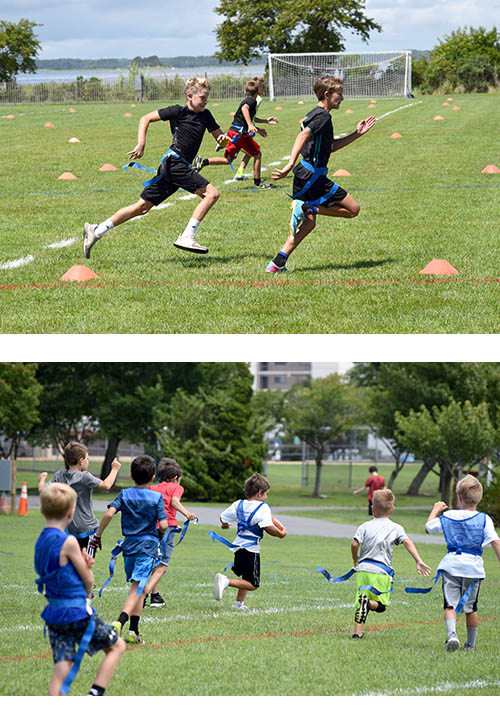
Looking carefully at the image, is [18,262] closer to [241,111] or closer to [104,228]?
[104,228]

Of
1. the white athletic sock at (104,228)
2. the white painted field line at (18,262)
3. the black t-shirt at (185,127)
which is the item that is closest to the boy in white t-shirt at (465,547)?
the black t-shirt at (185,127)

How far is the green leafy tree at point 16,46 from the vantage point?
81.4 metres

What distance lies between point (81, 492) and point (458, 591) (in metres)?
3.45

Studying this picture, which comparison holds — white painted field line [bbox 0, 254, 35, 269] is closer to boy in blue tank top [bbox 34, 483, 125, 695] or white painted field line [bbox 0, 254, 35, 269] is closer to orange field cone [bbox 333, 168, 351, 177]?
boy in blue tank top [bbox 34, 483, 125, 695]

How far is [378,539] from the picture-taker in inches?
306

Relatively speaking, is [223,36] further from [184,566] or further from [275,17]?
[184,566]

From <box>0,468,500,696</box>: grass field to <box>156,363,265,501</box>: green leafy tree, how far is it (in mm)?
15210

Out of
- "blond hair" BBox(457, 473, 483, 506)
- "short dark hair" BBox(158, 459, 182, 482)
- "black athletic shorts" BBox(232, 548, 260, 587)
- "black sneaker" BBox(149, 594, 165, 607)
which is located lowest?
"black sneaker" BBox(149, 594, 165, 607)

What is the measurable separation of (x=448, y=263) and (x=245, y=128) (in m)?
7.41

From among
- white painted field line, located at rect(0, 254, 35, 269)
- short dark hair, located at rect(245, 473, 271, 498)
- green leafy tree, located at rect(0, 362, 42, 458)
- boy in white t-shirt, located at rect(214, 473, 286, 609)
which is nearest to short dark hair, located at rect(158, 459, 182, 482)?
boy in white t-shirt, located at rect(214, 473, 286, 609)

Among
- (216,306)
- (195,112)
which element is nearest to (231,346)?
(216,306)

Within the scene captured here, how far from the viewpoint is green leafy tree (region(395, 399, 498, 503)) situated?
2489 cm

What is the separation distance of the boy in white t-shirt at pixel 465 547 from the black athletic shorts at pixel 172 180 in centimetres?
479

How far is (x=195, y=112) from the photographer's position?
34.1 ft
